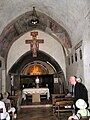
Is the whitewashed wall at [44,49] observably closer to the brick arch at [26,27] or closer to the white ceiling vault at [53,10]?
the brick arch at [26,27]

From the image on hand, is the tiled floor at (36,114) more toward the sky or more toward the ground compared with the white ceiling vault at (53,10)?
more toward the ground

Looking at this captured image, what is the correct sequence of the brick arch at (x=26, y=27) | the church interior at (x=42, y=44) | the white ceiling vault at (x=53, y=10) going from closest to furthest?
the white ceiling vault at (x=53, y=10) < the church interior at (x=42, y=44) < the brick arch at (x=26, y=27)

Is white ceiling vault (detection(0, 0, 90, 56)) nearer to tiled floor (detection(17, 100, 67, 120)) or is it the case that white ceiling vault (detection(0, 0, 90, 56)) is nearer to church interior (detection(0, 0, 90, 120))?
church interior (detection(0, 0, 90, 120))

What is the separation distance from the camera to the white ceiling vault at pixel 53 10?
8448 millimetres

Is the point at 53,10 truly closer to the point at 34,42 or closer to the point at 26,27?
the point at 26,27

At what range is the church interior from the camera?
9219 mm

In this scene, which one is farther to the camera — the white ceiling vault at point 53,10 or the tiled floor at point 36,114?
the tiled floor at point 36,114

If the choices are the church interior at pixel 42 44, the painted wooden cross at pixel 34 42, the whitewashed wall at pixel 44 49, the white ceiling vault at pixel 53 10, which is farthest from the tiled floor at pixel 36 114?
the painted wooden cross at pixel 34 42

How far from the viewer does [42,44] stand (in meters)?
17.3

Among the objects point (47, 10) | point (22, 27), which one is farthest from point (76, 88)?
point (22, 27)

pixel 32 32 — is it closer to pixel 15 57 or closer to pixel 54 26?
pixel 15 57

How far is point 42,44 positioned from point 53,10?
6437 millimetres

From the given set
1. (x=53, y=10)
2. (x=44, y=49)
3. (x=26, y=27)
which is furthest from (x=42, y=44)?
(x=53, y=10)

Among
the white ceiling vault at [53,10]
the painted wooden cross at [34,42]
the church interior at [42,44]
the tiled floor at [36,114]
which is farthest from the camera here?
the painted wooden cross at [34,42]
